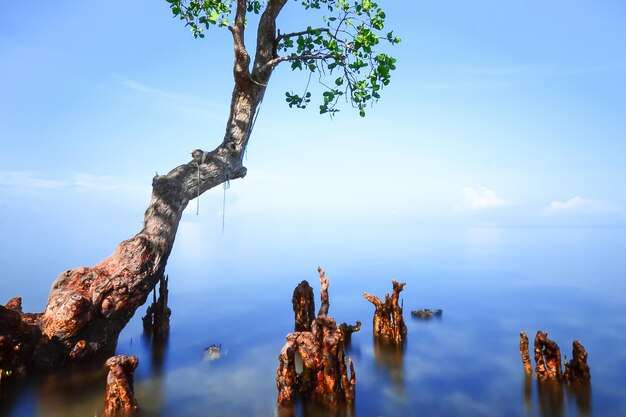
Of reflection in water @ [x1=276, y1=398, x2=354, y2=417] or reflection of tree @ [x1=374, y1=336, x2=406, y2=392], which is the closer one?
reflection in water @ [x1=276, y1=398, x2=354, y2=417]

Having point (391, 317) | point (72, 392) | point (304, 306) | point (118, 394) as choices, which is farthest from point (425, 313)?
point (72, 392)

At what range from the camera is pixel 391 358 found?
1210cm

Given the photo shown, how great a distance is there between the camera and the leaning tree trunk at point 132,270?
10.2m

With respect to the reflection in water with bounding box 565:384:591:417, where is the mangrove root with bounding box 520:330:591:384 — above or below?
above

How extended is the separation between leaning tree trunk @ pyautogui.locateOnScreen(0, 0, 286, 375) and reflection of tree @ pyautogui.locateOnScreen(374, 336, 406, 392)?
665 centimetres

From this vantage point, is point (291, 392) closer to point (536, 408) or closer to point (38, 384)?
point (536, 408)

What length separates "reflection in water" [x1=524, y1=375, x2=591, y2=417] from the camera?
342 inches

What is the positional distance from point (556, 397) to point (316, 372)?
514cm

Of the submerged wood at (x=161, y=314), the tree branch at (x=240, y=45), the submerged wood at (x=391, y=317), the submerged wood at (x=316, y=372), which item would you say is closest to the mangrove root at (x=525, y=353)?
the submerged wood at (x=391, y=317)

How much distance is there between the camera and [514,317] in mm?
17438

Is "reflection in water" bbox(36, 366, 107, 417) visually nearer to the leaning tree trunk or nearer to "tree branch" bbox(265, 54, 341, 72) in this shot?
the leaning tree trunk

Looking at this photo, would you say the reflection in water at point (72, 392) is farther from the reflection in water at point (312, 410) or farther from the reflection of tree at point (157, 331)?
the reflection in water at point (312, 410)

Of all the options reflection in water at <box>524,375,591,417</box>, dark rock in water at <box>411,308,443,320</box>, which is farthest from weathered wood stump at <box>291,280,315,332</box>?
reflection in water at <box>524,375,591,417</box>

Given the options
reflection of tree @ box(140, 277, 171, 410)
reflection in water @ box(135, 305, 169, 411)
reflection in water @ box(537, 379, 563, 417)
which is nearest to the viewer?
reflection in water @ box(537, 379, 563, 417)
